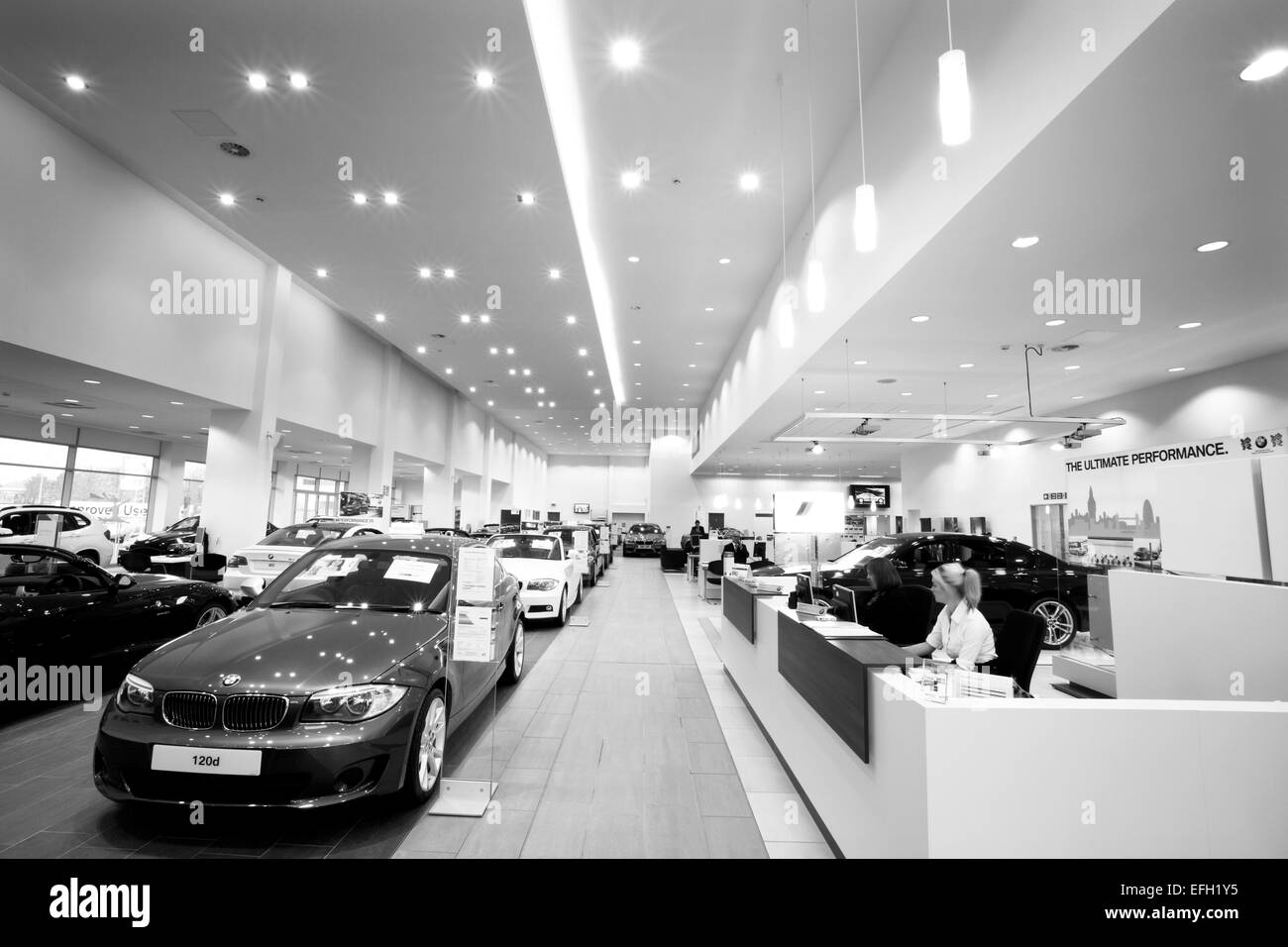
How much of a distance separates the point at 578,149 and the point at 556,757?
599cm

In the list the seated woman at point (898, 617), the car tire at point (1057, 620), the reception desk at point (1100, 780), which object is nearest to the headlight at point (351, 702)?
the reception desk at point (1100, 780)

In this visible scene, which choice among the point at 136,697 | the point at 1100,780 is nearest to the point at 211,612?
the point at 136,697

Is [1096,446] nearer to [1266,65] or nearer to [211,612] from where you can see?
[1266,65]

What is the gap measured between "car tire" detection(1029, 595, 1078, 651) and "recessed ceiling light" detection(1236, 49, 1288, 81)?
18.4ft

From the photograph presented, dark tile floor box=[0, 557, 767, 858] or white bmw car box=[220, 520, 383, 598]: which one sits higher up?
white bmw car box=[220, 520, 383, 598]

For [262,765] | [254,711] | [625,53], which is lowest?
[262,765]

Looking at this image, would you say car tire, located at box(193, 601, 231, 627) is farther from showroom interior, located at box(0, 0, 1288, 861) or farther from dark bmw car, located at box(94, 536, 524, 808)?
dark bmw car, located at box(94, 536, 524, 808)

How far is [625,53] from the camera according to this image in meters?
4.38

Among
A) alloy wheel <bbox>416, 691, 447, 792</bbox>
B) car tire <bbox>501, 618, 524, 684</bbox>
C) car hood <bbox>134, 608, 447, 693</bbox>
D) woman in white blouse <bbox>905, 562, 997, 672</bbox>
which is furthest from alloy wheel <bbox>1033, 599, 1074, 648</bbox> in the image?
car hood <bbox>134, 608, 447, 693</bbox>

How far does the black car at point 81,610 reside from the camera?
11.3ft

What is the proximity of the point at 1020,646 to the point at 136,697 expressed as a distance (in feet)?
14.4

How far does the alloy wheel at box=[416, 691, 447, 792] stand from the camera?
2.54 metres

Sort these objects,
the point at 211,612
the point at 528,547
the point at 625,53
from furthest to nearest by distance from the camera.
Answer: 1. the point at 528,547
2. the point at 211,612
3. the point at 625,53

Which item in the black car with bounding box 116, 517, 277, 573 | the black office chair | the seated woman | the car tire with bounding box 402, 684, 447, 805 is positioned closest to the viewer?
the car tire with bounding box 402, 684, 447, 805
